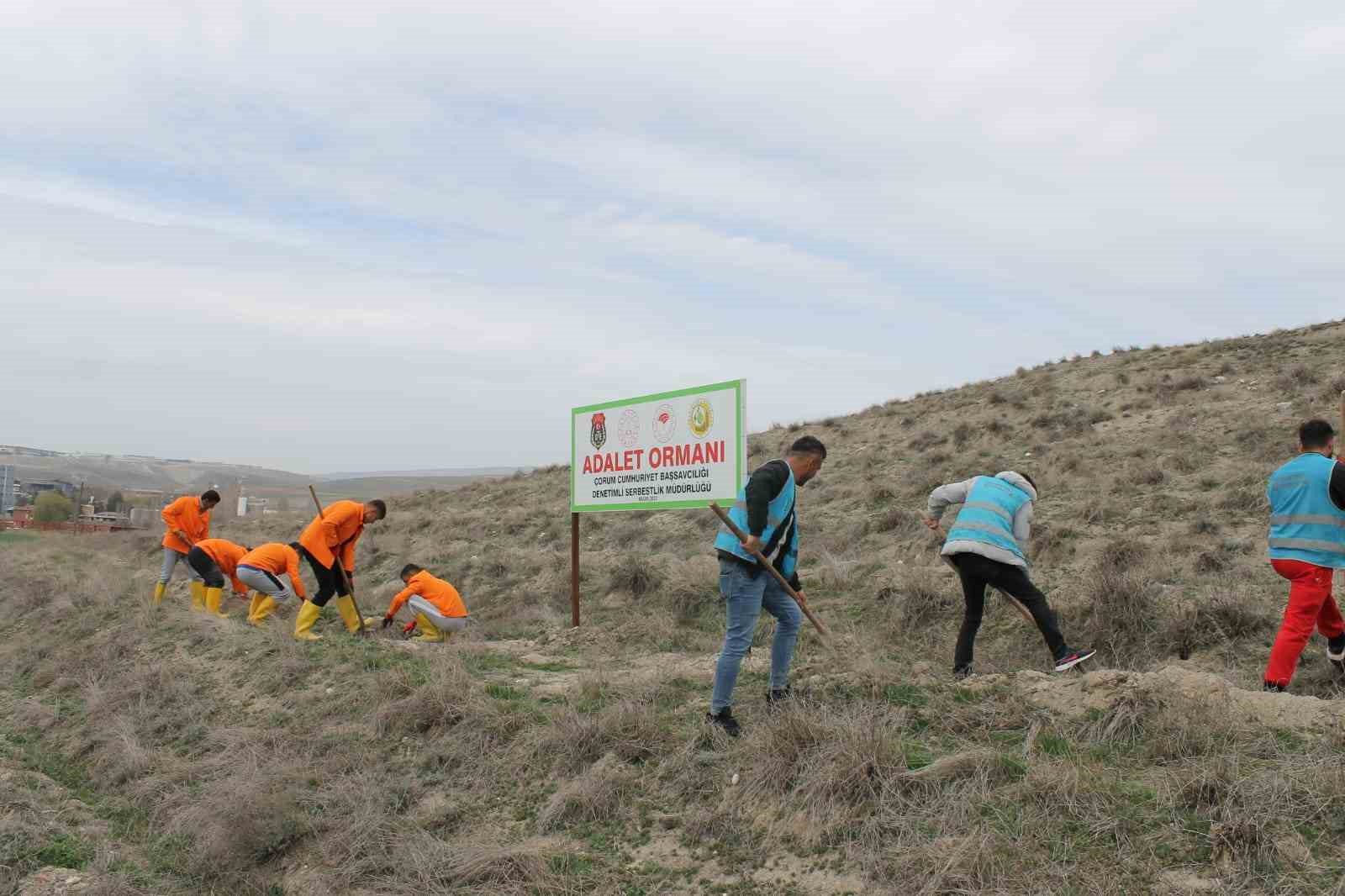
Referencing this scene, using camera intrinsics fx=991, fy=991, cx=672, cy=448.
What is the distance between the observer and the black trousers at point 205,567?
11008 mm

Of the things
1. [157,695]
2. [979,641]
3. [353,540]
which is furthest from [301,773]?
[979,641]

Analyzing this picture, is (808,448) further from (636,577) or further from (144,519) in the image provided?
(144,519)

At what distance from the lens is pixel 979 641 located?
7.77 m

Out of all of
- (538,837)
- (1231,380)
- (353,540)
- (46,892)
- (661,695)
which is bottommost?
(46,892)

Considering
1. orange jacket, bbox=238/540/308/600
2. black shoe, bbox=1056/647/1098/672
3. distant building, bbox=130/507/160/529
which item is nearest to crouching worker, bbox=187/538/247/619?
orange jacket, bbox=238/540/308/600

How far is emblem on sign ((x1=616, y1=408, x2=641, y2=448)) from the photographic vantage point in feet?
30.5

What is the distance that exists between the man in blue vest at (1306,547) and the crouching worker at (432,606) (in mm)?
6648

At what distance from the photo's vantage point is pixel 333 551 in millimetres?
9594

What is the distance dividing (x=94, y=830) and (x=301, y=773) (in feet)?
4.49

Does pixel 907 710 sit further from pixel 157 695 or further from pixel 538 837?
pixel 157 695

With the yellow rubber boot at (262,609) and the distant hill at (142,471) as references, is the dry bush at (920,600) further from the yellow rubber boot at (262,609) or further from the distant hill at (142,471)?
the distant hill at (142,471)

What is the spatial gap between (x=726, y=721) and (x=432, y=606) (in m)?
4.57

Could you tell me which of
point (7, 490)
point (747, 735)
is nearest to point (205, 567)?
point (747, 735)

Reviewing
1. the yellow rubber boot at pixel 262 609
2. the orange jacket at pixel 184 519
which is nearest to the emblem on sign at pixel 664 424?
the yellow rubber boot at pixel 262 609
